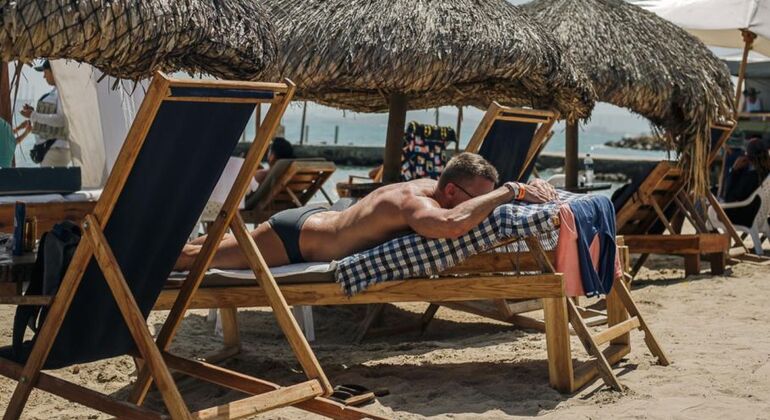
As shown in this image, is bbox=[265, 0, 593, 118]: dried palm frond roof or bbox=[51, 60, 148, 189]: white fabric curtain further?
bbox=[51, 60, 148, 189]: white fabric curtain

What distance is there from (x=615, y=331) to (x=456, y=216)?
1062mm

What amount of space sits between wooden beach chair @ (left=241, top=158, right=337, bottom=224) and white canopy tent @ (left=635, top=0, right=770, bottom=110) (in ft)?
13.6

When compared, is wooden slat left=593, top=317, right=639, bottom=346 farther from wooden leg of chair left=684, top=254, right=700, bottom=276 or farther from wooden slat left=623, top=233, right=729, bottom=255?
wooden leg of chair left=684, top=254, right=700, bottom=276

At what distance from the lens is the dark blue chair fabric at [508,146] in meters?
5.61

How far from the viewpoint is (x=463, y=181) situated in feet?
13.6

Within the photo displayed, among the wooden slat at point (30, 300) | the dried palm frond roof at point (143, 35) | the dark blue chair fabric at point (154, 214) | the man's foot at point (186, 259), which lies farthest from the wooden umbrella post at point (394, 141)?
the wooden slat at point (30, 300)

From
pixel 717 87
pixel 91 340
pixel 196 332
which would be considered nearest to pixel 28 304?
pixel 91 340

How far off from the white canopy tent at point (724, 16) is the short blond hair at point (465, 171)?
20.9 feet

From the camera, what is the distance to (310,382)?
3.34 meters

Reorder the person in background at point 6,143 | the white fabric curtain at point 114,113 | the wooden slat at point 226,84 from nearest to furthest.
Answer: the wooden slat at point 226,84 → the person in background at point 6,143 → the white fabric curtain at point 114,113

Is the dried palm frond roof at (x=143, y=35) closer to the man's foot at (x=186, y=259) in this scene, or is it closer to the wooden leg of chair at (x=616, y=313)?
the man's foot at (x=186, y=259)

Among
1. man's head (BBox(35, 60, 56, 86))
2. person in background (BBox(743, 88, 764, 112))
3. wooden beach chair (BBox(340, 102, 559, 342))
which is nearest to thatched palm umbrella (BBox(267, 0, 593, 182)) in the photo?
wooden beach chair (BBox(340, 102, 559, 342))

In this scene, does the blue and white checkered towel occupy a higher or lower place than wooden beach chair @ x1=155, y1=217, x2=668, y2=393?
higher

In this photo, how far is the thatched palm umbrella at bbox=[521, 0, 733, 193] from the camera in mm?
8344
